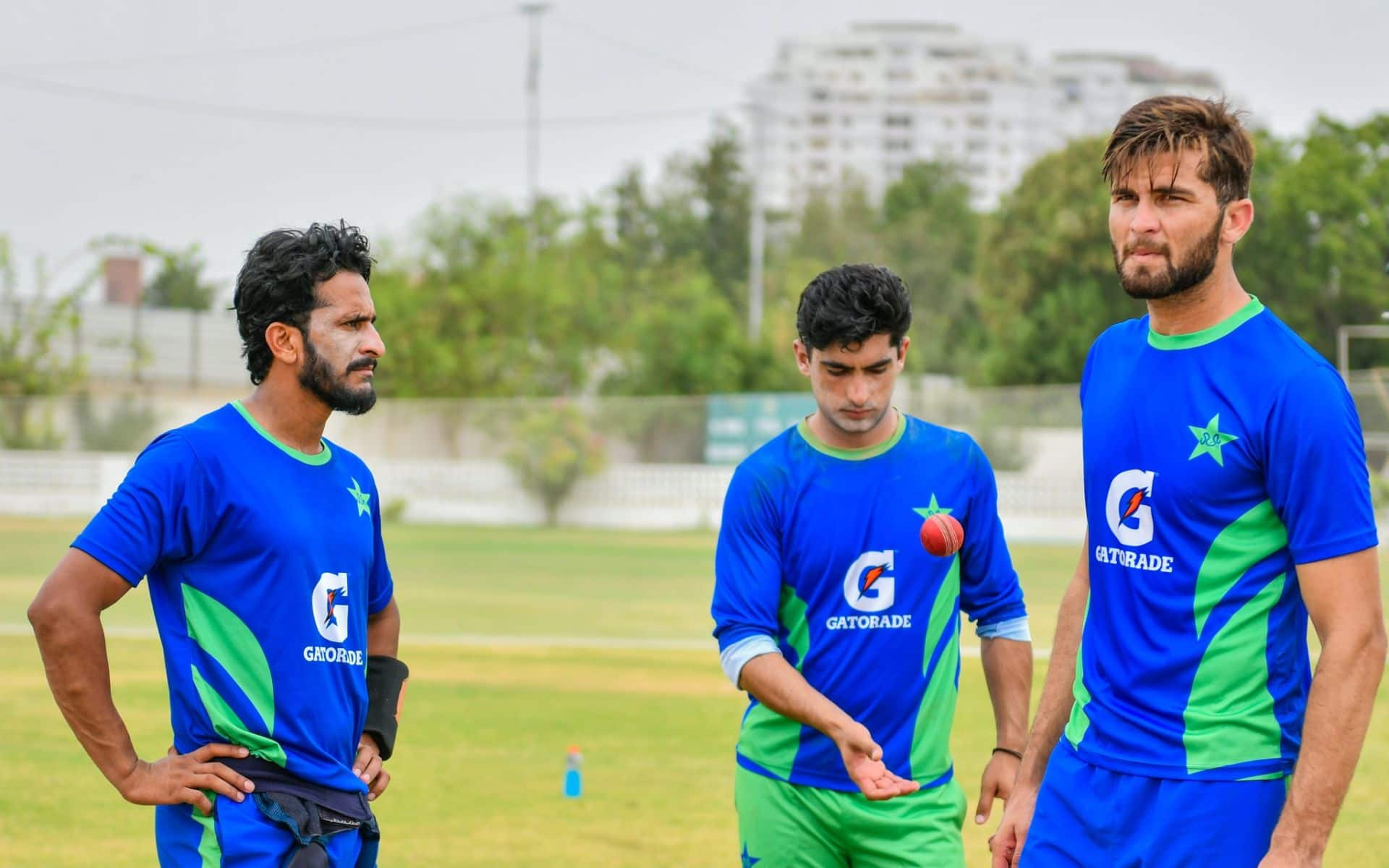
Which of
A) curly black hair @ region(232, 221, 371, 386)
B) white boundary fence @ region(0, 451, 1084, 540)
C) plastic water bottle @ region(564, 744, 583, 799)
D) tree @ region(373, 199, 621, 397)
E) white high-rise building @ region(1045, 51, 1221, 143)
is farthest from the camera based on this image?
white high-rise building @ region(1045, 51, 1221, 143)

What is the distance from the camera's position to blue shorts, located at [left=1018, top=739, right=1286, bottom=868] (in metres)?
3.49

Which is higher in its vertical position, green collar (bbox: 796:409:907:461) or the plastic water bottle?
green collar (bbox: 796:409:907:461)

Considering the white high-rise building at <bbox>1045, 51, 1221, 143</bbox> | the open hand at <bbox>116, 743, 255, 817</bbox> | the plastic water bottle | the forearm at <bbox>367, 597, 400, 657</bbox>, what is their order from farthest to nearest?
1. the white high-rise building at <bbox>1045, 51, 1221, 143</bbox>
2. the plastic water bottle
3. the forearm at <bbox>367, 597, 400, 657</bbox>
4. the open hand at <bbox>116, 743, 255, 817</bbox>

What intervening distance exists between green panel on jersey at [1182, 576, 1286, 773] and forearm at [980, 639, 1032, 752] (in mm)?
1055

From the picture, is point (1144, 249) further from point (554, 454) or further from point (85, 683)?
point (554, 454)

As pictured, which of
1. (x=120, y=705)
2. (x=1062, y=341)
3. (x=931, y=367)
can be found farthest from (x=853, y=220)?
(x=120, y=705)

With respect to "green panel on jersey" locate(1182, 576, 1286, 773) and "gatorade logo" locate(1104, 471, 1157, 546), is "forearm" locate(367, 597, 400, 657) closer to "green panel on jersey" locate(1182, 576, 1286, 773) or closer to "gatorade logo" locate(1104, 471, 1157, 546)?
"gatorade logo" locate(1104, 471, 1157, 546)

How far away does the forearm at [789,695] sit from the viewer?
4.23m

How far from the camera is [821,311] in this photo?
4.61 metres

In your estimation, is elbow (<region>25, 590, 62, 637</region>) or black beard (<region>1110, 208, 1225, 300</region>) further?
elbow (<region>25, 590, 62, 637</region>)

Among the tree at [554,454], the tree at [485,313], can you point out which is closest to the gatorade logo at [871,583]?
the tree at [554,454]

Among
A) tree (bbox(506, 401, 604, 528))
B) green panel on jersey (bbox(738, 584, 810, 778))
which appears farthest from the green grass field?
tree (bbox(506, 401, 604, 528))

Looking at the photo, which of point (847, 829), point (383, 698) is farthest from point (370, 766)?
point (847, 829)

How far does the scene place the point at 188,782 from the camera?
408 centimetres
